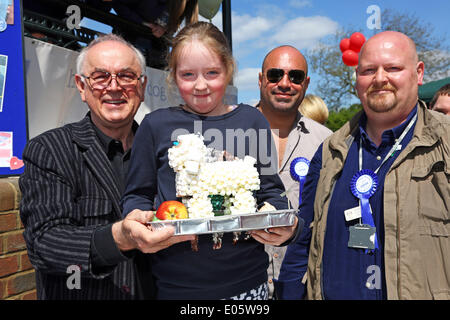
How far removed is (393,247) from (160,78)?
4.15 metres

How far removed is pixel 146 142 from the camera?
1.84 m

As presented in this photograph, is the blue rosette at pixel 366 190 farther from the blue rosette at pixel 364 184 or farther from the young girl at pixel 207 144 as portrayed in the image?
the young girl at pixel 207 144

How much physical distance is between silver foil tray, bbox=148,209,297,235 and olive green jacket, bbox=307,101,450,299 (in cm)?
84

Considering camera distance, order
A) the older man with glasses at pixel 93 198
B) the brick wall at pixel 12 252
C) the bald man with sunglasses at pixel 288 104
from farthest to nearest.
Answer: the bald man with sunglasses at pixel 288 104, the brick wall at pixel 12 252, the older man with glasses at pixel 93 198

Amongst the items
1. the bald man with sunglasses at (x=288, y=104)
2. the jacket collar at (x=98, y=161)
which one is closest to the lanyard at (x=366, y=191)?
the bald man with sunglasses at (x=288, y=104)

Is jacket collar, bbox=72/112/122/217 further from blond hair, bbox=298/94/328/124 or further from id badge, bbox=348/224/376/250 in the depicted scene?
blond hair, bbox=298/94/328/124

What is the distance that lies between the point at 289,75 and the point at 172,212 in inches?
97.2

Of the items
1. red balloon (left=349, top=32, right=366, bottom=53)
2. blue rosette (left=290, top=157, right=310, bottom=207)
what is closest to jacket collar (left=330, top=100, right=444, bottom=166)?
blue rosette (left=290, top=157, right=310, bottom=207)

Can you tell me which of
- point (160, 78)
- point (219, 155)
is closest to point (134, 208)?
point (219, 155)

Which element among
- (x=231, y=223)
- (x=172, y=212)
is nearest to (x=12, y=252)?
(x=172, y=212)

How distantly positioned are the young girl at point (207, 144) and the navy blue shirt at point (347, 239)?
25.8 inches

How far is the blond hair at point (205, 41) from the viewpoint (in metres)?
1.88

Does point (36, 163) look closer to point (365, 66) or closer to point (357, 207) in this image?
point (357, 207)

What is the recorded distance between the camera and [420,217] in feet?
6.85
